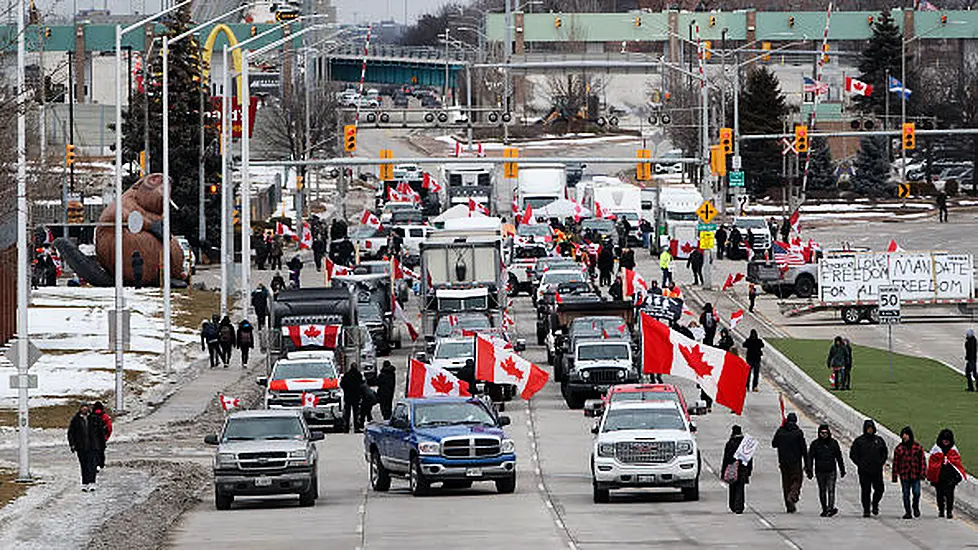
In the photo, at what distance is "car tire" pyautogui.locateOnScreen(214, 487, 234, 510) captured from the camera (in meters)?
30.2

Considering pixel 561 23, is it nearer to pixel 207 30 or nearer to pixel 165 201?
pixel 207 30

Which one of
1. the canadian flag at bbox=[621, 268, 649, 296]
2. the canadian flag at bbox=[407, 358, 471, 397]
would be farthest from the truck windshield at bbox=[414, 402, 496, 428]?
the canadian flag at bbox=[621, 268, 649, 296]

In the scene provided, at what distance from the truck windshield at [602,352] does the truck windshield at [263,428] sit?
14484mm

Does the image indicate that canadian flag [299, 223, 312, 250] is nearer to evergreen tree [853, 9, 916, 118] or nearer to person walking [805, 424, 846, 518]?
evergreen tree [853, 9, 916, 118]

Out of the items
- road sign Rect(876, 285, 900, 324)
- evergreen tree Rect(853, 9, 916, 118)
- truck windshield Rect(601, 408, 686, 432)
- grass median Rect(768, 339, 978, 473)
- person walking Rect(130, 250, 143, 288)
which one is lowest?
grass median Rect(768, 339, 978, 473)

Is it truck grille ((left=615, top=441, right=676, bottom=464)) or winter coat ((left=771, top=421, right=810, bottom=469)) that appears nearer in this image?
winter coat ((left=771, top=421, right=810, bottom=469))

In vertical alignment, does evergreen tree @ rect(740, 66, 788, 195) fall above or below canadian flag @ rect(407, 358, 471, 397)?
above

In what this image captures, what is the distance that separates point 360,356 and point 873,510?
21518 millimetres

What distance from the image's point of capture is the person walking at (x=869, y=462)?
2814cm

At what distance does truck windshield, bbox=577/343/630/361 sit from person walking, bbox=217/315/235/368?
41.9 ft

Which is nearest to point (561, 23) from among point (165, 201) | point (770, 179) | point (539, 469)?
point (770, 179)

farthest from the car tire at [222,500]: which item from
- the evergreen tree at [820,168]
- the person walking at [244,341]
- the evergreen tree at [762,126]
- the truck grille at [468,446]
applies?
the evergreen tree at [820,168]

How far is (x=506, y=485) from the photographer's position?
31750mm

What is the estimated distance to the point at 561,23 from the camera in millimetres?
164625
